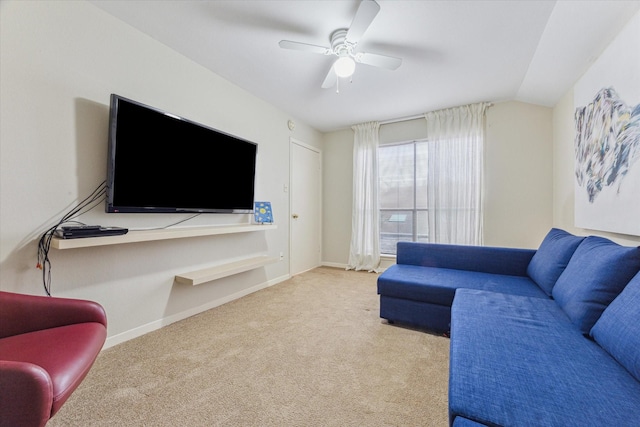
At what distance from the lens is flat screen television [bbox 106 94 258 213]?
1.87m

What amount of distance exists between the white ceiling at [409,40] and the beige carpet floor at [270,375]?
2.46 m

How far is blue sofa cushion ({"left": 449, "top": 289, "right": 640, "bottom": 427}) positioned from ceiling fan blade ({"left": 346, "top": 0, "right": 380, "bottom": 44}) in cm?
194

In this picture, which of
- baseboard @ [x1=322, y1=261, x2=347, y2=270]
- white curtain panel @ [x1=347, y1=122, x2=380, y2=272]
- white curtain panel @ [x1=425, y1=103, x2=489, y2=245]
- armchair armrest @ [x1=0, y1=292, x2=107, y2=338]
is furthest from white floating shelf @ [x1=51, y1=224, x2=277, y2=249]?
white curtain panel @ [x1=425, y1=103, x2=489, y2=245]

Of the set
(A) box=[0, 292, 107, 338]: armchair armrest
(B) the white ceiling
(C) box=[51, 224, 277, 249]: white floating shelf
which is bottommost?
(A) box=[0, 292, 107, 338]: armchair armrest

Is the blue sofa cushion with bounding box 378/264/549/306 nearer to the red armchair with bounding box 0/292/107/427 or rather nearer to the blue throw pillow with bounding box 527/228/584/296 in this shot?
the blue throw pillow with bounding box 527/228/584/296

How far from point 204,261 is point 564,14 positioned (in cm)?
358

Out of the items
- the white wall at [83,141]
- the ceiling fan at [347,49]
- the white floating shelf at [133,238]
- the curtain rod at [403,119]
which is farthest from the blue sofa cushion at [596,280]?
the curtain rod at [403,119]

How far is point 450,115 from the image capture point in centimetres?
372

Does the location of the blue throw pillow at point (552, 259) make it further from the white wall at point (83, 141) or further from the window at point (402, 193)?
the white wall at point (83, 141)

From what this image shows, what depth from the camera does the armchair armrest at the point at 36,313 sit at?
→ 1.23 meters

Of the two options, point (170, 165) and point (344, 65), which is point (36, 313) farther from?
point (344, 65)

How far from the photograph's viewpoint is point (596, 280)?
1319 mm

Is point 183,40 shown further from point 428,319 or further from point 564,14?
point 428,319

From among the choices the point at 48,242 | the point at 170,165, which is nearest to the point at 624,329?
the point at 170,165
